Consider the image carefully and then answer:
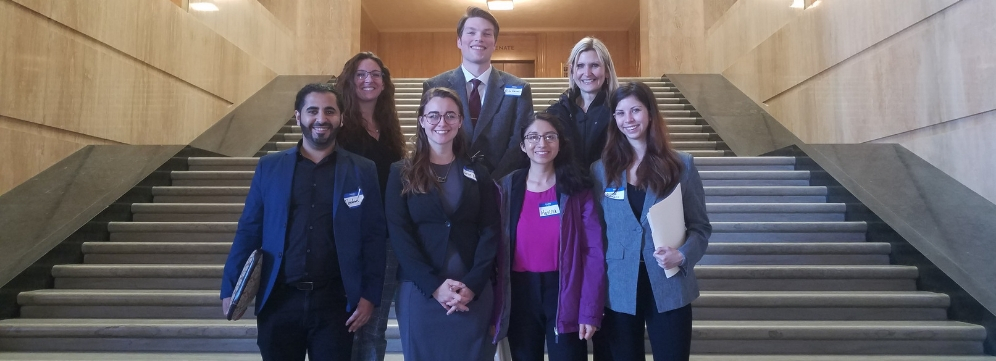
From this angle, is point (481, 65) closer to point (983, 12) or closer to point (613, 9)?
point (983, 12)

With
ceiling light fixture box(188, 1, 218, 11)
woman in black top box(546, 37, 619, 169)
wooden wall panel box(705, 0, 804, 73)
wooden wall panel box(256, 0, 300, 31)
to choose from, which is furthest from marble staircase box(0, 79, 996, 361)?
wooden wall panel box(256, 0, 300, 31)

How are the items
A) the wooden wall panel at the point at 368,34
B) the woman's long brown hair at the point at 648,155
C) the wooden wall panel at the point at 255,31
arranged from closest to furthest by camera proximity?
the woman's long brown hair at the point at 648,155 → the wooden wall panel at the point at 255,31 → the wooden wall panel at the point at 368,34

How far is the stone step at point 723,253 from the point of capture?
4375 millimetres

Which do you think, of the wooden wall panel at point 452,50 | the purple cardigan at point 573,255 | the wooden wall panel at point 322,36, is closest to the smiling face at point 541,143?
the purple cardigan at point 573,255

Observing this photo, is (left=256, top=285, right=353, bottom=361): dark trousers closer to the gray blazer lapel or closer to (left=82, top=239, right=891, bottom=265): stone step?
the gray blazer lapel

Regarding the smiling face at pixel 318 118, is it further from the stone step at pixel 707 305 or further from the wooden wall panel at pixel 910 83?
the wooden wall panel at pixel 910 83

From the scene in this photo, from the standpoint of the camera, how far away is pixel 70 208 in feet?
14.8

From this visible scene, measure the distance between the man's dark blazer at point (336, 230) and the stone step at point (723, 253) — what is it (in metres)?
2.28

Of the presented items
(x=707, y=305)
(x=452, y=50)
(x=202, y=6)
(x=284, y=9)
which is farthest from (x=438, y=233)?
(x=452, y=50)

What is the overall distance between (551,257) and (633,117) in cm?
60

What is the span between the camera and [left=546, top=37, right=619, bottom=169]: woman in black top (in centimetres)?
283

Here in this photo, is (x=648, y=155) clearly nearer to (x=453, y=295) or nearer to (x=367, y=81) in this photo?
(x=453, y=295)

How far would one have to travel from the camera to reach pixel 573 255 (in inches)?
90.9

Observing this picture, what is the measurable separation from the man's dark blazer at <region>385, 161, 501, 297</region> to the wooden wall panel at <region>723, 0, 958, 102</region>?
4693 millimetres
